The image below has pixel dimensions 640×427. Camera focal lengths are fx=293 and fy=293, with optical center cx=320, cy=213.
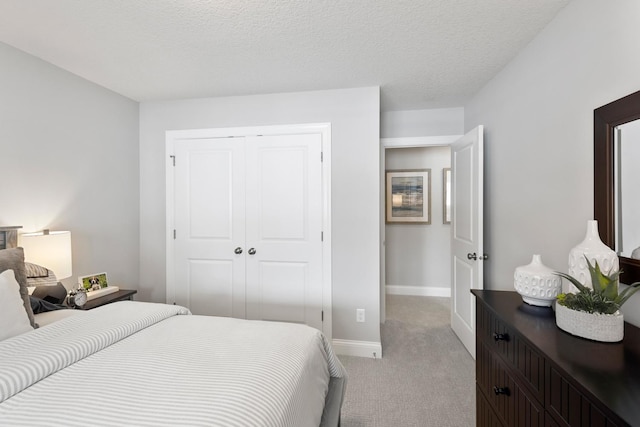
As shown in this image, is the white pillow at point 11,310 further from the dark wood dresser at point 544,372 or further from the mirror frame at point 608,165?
the mirror frame at point 608,165

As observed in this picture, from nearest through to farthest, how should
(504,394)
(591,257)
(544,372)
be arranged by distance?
(544,372) < (591,257) < (504,394)

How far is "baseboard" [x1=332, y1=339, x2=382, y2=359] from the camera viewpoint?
104 inches

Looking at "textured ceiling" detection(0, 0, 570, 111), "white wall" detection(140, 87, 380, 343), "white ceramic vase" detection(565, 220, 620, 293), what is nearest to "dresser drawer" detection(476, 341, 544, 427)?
"white ceramic vase" detection(565, 220, 620, 293)

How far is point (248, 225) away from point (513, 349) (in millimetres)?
2288

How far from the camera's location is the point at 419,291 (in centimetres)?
448

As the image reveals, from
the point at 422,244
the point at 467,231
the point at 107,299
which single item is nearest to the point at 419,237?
the point at 422,244

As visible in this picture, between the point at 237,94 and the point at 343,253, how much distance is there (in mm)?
1848

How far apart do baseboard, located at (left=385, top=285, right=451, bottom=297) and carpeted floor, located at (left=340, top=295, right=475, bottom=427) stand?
1138mm

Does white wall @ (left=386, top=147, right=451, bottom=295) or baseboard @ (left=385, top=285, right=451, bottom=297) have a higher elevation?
white wall @ (left=386, top=147, right=451, bottom=295)

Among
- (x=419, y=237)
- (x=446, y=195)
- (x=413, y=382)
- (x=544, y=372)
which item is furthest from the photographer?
(x=419, y=237)

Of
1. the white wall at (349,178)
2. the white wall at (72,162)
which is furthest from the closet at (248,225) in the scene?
the white wall at (72,162)

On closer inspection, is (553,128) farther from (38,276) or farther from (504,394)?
(38,276)

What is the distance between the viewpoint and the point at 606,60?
134 cm

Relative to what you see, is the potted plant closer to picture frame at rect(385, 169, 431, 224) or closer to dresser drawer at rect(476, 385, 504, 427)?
dresser drawer at rect(476, 385, 504, 427)
